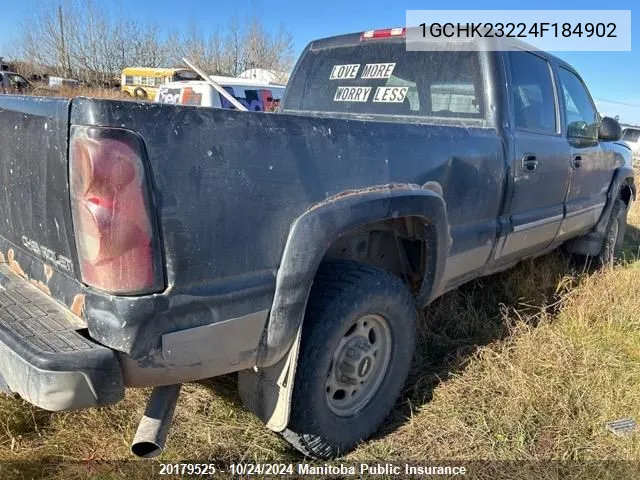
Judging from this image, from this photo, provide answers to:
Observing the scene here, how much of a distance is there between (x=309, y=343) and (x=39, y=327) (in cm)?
95

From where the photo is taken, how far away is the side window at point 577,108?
3.93 meters

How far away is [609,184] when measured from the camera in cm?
463

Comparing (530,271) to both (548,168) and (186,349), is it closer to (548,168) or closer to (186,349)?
(548,168)

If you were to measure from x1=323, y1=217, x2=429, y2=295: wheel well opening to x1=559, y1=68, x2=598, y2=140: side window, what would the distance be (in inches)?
75.2

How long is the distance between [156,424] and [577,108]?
3.96m

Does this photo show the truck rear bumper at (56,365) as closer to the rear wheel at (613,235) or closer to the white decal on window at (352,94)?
the white decal on window at (352,94)

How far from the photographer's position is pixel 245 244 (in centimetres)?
169

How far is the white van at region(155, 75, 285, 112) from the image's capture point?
13312 millimetres

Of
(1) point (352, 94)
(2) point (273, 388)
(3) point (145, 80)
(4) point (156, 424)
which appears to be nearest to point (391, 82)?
(1) point (352, 94)

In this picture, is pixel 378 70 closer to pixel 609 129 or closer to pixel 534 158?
pixel 534 158

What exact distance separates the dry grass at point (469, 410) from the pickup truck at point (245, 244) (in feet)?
0.92

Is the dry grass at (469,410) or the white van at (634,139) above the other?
the white van at (634,139)

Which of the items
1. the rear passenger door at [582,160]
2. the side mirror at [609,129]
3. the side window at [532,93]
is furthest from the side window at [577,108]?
the side window at [532,93]

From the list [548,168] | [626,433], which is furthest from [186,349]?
[548,168]
